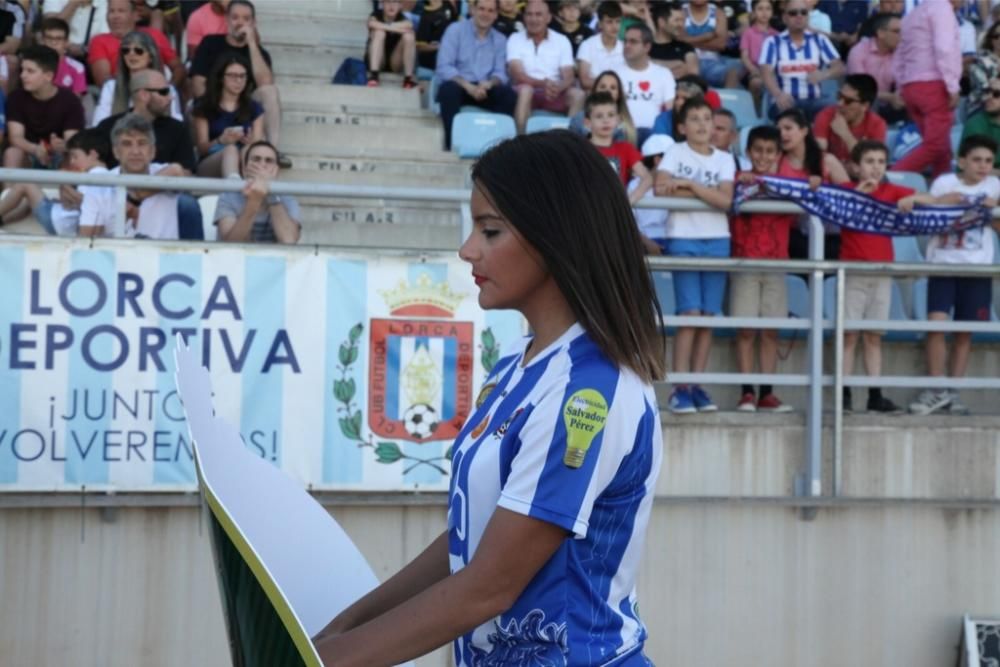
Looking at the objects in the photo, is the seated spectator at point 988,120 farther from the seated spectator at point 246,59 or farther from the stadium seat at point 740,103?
the seated spectator at point 246,59

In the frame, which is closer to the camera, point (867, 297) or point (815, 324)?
point (815, 324)

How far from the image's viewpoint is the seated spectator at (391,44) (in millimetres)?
10633

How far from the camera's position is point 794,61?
11.0 meters

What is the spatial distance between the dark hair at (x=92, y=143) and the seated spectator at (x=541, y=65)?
312 centimetres

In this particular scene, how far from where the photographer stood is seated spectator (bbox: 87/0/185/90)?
9.78m

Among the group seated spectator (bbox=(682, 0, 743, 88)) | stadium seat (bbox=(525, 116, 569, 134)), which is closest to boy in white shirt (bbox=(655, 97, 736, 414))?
stadium seat (bbox=(525, 116, 569, 134))

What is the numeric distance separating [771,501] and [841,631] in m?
0.78

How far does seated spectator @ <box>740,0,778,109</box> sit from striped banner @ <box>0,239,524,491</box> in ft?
15.6

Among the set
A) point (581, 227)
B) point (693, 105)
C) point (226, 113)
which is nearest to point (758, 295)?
point (693, 105)

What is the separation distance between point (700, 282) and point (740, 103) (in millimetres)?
3414

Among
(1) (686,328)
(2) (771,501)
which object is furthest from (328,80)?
(2) (771,501)

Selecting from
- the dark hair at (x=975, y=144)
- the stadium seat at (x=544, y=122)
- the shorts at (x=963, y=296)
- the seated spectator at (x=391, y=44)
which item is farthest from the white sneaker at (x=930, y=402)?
the seated spectator at (x=391, y=44)

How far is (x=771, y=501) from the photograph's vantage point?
739 centimetres

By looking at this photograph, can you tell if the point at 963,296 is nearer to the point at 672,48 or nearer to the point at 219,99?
the point at 672,48
